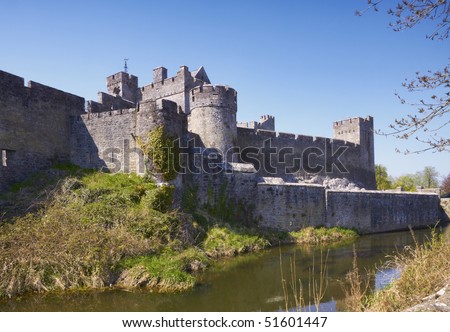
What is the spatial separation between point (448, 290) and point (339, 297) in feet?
14.2

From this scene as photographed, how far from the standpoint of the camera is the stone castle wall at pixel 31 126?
15.9 meters

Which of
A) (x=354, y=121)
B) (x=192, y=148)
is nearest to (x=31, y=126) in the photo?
(x=192, y=148)

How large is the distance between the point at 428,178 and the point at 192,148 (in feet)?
187

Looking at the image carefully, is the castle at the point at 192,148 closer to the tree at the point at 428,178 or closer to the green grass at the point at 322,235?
the green grass at the point at 322,235

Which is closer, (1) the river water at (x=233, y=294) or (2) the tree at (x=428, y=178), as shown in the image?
(1) the river water at (x=233, y=294)

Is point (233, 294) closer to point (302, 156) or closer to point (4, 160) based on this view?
point (4, 160)

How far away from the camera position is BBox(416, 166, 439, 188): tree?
61625mm

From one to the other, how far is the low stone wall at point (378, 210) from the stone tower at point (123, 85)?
650 inches

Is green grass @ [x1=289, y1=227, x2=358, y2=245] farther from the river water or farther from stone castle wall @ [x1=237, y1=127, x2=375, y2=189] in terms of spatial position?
stone castle wall @ [x1=237, y1=127, x2=375, y2=189]

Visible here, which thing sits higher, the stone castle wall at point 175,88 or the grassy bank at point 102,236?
the stone castle wall at point 175,88

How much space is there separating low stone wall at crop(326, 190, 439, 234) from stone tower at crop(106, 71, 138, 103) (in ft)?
54.2

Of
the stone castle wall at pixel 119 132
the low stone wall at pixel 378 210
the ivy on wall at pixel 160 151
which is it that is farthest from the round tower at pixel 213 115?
the low stone wall at pixel 378 210

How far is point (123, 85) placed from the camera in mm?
27750

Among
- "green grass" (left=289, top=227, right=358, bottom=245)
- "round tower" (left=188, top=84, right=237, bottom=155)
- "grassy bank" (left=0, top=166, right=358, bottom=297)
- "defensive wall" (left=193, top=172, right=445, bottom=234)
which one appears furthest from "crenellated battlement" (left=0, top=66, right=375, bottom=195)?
"green grass" (left=289, top=227, right=358, bottom=245)
